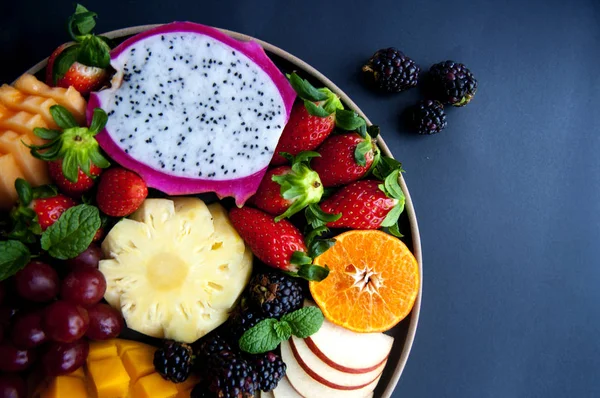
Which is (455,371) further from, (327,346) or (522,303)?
(327,346)

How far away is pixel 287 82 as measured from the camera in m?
1.85

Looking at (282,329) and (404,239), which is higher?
(404,239)

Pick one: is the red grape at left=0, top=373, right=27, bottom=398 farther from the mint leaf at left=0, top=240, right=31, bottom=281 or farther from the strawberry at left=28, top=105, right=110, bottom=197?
the strawberry at left=28, top=105, right=110, bottom=197

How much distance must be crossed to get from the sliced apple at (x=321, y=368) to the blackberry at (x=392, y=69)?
92cm

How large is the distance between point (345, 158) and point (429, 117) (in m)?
0.49

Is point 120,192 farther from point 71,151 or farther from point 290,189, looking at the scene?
point 290,189

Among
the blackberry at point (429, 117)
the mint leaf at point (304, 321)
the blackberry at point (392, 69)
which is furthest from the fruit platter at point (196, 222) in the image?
the blackberry at point (429, 117)

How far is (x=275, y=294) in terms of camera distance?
1790 millimetres

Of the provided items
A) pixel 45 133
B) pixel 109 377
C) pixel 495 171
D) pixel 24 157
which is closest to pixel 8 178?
pixel 24 157

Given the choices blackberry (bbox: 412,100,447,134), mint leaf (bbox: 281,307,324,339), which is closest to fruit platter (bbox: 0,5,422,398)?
mint leaf (bbox: 281,307,324,339)

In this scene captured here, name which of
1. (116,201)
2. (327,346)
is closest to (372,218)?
(327,346)

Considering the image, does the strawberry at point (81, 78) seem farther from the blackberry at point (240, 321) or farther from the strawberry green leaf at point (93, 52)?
the blackberry at point (240, 321)

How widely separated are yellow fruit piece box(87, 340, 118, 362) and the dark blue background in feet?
3.44

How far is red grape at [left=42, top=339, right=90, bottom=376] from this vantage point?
1.61 meters
